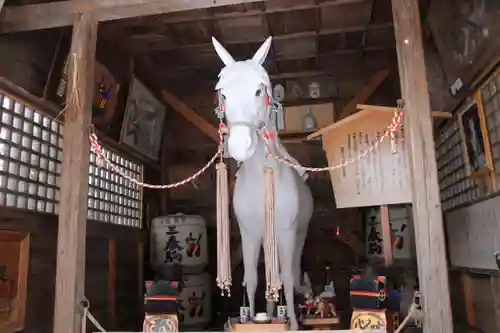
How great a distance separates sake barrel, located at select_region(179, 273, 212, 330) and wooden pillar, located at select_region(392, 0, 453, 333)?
3.25 metres

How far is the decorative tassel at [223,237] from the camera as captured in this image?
3.51 meters

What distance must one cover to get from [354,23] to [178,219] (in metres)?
3.09

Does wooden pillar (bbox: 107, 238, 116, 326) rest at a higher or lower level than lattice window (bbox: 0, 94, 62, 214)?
lower

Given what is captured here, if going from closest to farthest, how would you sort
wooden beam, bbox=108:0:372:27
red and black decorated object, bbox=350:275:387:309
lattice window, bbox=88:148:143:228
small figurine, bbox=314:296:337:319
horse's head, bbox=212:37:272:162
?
horse's head, bbox=212:37:272:162 < red and black decorated object, bbox=350:275:387:309 < small figurine, bbox=314:296:337:319 < wooden beam, bbox=108:0:372:27 < lattice window, bbox=88:148:143:228

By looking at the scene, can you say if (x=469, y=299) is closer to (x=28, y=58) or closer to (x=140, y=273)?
(x=140, y=273)

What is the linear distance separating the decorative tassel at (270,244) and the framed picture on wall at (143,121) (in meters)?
2.46

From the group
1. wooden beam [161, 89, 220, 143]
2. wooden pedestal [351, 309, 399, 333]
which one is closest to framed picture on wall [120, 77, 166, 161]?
wooden beam [161, 89, 220, 143]

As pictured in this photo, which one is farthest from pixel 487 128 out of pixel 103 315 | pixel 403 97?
pixel 103 315

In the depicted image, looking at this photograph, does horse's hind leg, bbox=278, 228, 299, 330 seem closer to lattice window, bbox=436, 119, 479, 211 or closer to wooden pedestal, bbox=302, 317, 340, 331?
wooden pedestal, bbox=302, 317, 340, 331

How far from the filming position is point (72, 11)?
3.77 m

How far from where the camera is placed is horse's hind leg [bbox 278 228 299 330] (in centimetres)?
395

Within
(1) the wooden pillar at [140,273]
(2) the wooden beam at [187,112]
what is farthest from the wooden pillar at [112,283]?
(2) the wooden beam at [187,112]

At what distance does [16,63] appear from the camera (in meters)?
3.82

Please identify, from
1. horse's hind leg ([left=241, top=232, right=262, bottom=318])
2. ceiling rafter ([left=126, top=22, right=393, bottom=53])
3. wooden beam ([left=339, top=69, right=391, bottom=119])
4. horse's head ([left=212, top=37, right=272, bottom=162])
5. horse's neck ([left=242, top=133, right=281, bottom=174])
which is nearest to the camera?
horse's head ([left=212, top=37, right=272, bottom=162])
